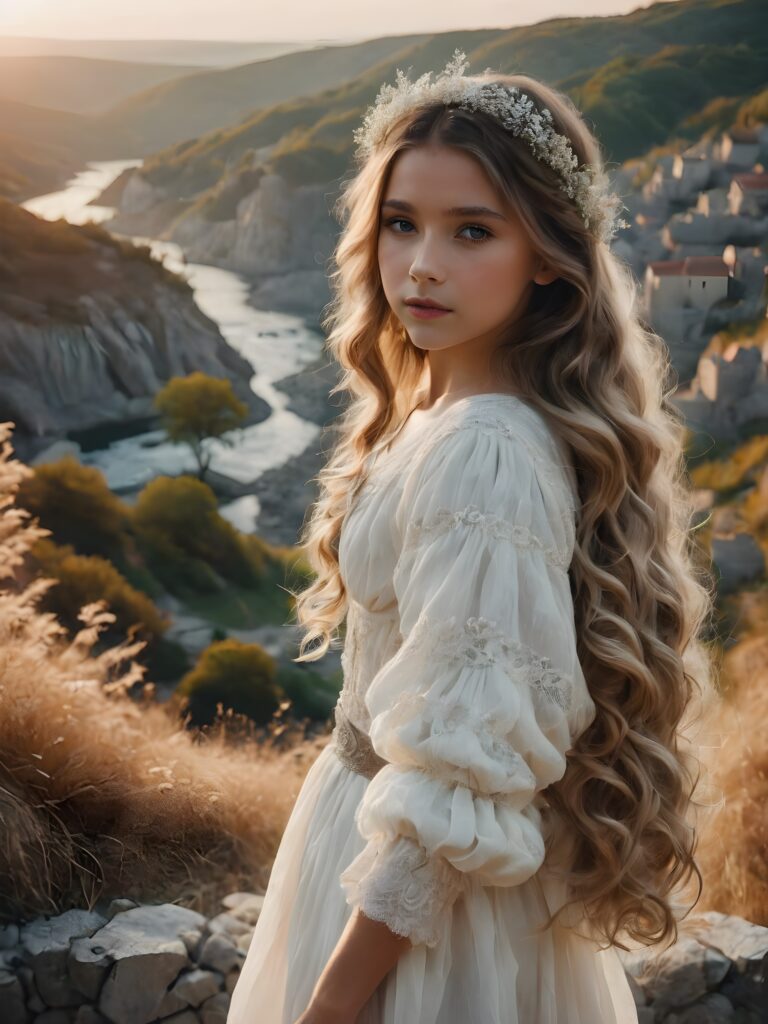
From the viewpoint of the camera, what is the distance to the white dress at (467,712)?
114 centimetres

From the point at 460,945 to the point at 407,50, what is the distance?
177 inches

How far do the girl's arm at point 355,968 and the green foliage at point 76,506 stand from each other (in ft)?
11.3

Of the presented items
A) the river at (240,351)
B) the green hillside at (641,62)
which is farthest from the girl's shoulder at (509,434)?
the green hillside at (641,62)

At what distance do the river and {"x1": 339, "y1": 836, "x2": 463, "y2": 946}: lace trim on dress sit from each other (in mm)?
3580

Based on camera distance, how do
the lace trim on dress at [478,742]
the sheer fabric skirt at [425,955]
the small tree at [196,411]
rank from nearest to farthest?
the lace trim on dress at [478,742], the sheer fabric skirt at [425,955], the small tree at [196,411]

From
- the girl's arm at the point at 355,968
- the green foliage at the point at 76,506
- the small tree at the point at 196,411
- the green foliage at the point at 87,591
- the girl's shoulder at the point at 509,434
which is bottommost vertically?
the green foliage at the point at 87,591

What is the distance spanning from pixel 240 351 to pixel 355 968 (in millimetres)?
3910

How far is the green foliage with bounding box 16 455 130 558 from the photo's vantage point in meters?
4.35

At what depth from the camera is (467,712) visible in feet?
3.75

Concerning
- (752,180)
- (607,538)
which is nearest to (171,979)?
(607,538)

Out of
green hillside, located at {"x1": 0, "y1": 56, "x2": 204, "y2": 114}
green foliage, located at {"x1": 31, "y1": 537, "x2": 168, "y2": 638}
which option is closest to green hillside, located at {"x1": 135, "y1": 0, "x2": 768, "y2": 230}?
green hillside, located at {"x1": 0, "y1": 56, "x2": 204, "y2": 114}

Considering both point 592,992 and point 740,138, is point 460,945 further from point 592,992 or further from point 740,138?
point 740,138

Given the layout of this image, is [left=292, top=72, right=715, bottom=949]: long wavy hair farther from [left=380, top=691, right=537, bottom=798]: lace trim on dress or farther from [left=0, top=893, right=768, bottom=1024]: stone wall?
[left=0, top=893, right=768, bottom=1024]: stone wall

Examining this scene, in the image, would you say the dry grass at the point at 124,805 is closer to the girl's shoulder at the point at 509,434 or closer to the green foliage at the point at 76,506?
the green foliage at the point at 76,506
